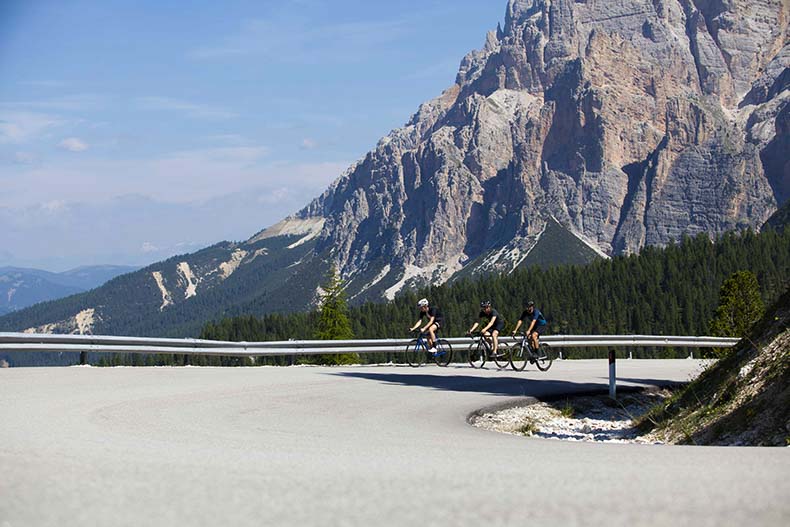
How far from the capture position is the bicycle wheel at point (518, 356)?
26141mm

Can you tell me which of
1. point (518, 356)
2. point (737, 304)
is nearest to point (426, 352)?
point (518, 356)

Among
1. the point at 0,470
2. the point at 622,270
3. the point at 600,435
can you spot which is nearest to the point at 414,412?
the point at 600,435

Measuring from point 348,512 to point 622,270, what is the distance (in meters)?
189

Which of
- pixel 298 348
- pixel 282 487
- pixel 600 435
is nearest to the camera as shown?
pixel 282 487

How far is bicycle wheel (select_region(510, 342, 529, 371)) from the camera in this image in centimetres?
2614

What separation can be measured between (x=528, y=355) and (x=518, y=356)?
12.9 inches

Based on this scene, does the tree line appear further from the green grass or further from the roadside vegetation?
the roadside vegetation

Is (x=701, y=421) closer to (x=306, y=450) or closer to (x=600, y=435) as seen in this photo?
(x=600, y=435)

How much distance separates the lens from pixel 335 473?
6672 millimetres

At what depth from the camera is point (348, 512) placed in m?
5.35

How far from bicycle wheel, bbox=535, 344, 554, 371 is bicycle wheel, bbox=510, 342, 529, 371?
355mm

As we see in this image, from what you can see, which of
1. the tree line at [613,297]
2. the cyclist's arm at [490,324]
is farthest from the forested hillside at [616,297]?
the cyclist's arm at [490,324]

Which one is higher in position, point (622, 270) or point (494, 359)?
point (622, 270)

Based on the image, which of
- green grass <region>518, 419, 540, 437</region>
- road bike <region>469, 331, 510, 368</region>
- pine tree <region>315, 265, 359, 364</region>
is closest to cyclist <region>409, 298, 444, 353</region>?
road bike <region>469, 331, 510, 368</region>
